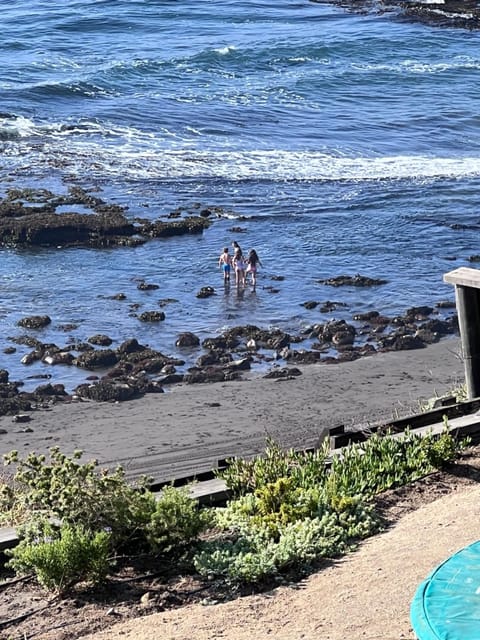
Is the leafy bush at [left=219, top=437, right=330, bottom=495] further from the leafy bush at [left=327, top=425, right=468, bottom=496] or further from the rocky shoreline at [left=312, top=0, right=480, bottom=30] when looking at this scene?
the rocky shoreline at [left=312, top=0, right=480, bottom=30]

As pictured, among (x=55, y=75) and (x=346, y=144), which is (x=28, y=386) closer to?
(x=346, y=144)

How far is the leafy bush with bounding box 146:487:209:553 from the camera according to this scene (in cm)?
638

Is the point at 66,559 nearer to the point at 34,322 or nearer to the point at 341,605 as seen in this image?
the point at 341,605

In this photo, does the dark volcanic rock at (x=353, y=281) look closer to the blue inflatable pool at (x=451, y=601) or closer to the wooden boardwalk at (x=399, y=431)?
the wooden boardwalk at (x=399, y=431)

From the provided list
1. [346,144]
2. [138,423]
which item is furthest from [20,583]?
[346,144]

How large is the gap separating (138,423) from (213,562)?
10.5 metres

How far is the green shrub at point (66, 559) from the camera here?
5.96 m

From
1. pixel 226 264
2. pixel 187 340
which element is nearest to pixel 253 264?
pixel 226 264

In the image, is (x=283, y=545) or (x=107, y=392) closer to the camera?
(x=283, y=545)

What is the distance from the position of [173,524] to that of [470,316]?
3.23 m

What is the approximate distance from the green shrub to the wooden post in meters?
3.52

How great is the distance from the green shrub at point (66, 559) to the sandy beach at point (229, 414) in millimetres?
8103

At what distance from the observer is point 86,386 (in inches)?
719

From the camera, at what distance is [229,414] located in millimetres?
16828
